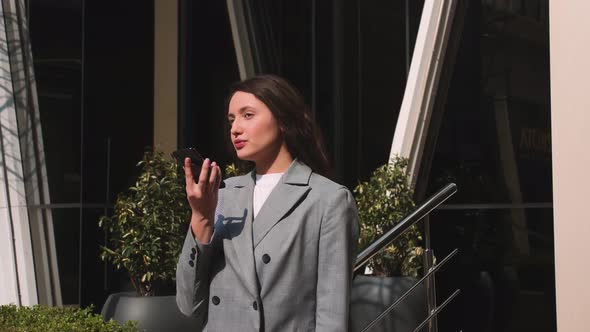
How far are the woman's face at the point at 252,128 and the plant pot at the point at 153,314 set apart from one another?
13.6 feet

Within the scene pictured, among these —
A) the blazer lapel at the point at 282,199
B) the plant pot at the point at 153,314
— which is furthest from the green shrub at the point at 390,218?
the blazer lapel at the point at 282,199

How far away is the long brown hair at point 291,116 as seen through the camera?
280 cm

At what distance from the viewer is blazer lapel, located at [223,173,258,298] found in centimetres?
269

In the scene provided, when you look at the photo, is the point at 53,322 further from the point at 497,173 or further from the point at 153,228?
the point at 497,173

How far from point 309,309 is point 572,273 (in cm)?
419

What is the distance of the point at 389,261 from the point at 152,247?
6.82ft

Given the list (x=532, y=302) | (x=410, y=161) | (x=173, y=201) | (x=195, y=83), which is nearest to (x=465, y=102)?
(x=410, y=161)

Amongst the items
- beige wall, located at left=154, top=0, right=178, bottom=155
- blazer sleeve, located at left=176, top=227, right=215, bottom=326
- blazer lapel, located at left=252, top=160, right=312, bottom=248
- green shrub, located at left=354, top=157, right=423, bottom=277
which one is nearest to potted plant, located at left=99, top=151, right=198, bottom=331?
green shrub, located at left=354, top=157, right=423, bottom=277

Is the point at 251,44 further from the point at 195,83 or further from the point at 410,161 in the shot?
the point at 410,161

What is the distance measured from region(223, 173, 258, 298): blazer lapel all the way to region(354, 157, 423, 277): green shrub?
15.0 ft

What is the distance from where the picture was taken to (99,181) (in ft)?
35.5

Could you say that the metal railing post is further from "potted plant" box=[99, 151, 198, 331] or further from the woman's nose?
the woman's nose

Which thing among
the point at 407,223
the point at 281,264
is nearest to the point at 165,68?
the point at 407,223

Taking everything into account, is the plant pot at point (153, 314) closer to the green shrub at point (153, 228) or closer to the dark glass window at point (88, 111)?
the green shrub at point (153, 228)
